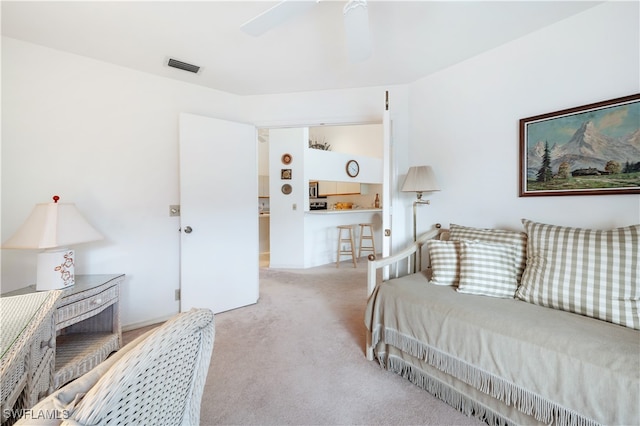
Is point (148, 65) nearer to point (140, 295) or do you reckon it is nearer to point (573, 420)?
point (140, 295)

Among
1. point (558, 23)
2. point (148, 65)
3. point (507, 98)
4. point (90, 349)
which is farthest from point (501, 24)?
point (90, 349)

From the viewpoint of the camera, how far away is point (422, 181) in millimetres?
2307

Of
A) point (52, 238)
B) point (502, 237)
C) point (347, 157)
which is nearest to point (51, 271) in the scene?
point (52, 238)

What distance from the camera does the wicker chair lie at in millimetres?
474

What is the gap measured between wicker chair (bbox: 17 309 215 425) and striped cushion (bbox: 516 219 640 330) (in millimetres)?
1689

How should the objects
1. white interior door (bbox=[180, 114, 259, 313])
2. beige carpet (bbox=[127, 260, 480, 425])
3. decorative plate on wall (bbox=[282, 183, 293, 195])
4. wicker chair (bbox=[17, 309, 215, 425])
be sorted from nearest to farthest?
wicker chair (bbox=[17, 309, 215, 425]), beige carpet (bbox=[127, 260, 480, 425]), white interior door (bbox=[180, 114, 259, 313]), decorative plate on wall (bbox=[282, 183, 293, 195])

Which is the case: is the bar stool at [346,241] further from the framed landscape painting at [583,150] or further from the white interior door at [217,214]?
the framed landscape painting at [583,150]

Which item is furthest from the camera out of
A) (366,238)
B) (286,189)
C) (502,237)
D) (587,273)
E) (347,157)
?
(347,157)

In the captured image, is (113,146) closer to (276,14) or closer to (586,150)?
(276,14)

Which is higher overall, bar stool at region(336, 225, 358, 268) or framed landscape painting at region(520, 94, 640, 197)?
framed landscape painting at region(520, 94, 640, 197)

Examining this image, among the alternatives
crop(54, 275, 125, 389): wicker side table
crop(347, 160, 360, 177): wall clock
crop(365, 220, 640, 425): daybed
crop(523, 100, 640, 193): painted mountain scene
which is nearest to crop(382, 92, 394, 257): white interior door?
crop(365, 220, 640, 425): daybed

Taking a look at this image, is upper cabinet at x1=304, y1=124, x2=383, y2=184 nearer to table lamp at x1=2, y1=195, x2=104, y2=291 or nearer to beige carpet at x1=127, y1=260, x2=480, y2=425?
beige carpet at x1=127, y1=260, x2=480, y2=425

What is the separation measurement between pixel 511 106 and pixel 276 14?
1791mm

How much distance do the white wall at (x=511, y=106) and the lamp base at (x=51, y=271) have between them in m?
2.75
